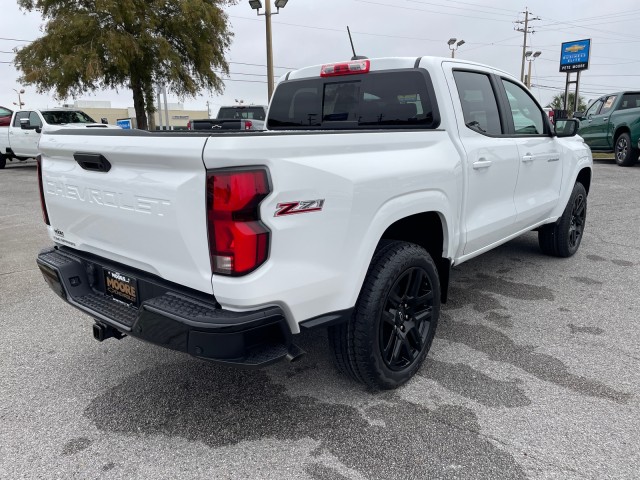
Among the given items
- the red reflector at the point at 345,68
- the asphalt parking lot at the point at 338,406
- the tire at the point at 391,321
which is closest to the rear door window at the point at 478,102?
the red reflector at the point at 345,68

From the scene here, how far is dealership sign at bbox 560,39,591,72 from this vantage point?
28753mm

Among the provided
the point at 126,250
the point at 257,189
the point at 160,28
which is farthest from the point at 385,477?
the point at 160,28

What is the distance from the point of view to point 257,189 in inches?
77.8

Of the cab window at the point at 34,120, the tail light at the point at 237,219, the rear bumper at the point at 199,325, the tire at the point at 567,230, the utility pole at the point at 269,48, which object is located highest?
the utility pole at the point at 269,48

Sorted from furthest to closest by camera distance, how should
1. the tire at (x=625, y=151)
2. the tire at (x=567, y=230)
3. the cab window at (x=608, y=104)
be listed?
the cab window at (x=608, y=104)
the tire at (x=625, y=151)
the tire at (x=567, y=230)

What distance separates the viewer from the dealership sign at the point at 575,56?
28753 millimetres

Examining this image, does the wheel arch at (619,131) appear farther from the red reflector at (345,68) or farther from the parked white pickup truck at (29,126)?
the parked white pickup truck at (29,126)

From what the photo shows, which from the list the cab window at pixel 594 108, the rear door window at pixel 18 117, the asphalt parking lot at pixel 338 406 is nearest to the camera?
the asphalt parking lot at pixel 338 406

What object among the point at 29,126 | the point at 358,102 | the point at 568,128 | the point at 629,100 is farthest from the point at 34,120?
the point at 629,100

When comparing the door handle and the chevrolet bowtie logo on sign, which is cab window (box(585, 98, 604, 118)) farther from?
the chevrolet bowtie logo on sign

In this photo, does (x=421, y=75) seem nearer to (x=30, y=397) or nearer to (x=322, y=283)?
(x=322, y=283)

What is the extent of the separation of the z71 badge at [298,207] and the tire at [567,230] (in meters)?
3.78

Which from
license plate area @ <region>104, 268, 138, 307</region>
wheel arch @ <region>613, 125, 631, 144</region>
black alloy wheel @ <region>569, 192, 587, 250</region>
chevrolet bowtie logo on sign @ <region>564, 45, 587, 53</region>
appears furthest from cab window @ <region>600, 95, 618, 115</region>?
chevrolet bowtie logo on sign @ <region>564, 45, 587, 53</region>

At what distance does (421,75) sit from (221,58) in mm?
19267
